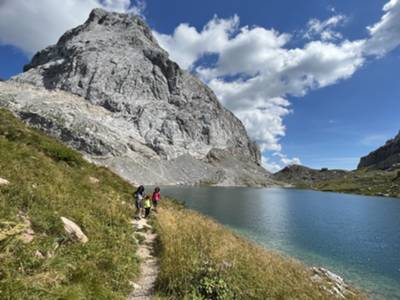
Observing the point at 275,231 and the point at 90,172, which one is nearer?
the point at 90,172

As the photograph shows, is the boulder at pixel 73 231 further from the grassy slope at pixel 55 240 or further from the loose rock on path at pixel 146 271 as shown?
the loose rock on path at pixel 146 271

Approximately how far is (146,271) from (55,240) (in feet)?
10.4

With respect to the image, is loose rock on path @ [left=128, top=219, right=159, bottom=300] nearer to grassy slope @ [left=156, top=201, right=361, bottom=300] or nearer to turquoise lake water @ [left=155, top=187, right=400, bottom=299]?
grassy slope @ [left=156, top=201, right=361, bottom=300]

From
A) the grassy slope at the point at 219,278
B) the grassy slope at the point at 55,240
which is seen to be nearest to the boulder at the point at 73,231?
the grassy slope at the point at 55,240

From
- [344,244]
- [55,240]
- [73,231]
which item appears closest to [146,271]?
[73,231]

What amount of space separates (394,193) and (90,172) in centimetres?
16873

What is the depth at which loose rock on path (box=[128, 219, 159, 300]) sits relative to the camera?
24.1ft

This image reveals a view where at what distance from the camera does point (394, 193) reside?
14475 cm

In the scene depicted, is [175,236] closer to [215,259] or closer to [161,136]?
[215,259]

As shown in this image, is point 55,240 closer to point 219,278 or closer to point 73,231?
point 73,231

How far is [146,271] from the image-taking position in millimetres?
9266

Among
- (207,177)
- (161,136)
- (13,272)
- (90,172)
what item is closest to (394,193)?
(207,177)

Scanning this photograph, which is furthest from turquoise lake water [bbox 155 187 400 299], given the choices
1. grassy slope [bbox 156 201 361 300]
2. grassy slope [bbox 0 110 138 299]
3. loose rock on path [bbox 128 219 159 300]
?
grassy slope [bbox 0 110 138 299]

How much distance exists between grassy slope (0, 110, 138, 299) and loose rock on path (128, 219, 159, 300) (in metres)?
0.34
